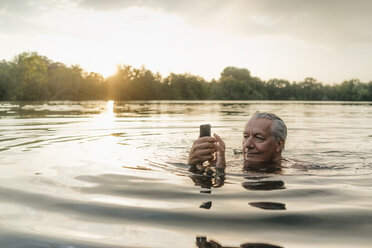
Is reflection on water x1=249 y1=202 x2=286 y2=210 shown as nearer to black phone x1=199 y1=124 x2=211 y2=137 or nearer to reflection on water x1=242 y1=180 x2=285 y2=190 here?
reflection on water x1=242 y1=180 x2=285 y2=190

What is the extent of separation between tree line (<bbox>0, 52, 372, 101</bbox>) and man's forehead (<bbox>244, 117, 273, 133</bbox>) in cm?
5798

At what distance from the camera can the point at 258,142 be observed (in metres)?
5.29

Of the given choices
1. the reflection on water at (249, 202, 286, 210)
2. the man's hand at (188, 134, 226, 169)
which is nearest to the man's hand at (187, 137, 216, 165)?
the man's hand at (188, 134, 226, 169)

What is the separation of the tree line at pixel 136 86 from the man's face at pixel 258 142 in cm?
5797

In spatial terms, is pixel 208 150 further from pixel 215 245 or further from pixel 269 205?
pixel 215 245

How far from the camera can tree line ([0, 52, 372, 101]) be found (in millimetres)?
60125

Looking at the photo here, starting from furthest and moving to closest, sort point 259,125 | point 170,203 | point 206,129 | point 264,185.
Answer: point 259,125, point 206,129, point 264,185, point 170,203

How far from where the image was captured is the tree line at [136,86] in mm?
60125

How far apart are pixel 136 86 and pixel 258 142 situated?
87.3m

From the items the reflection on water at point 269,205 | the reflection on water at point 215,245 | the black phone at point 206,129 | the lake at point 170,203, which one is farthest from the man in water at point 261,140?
the reflection on water at point 215,245

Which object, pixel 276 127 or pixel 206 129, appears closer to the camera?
pixel 206 129

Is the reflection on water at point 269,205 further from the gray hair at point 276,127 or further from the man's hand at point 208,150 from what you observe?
the gray hair at point 276,127

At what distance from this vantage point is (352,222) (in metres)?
2.73

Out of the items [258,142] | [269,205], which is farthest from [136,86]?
[269,205]
